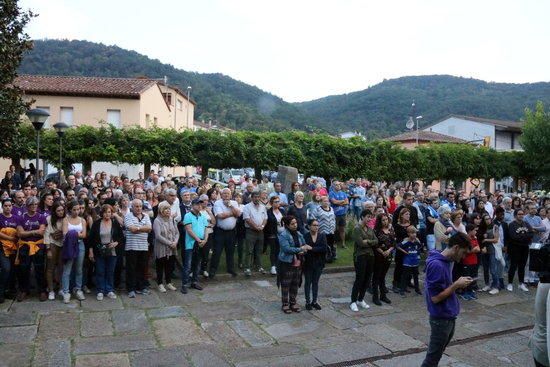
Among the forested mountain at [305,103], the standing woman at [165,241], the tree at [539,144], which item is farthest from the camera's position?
the forested mountain at [305,103]

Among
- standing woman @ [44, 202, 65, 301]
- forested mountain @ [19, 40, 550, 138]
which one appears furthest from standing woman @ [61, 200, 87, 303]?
forested mountain @ [19, 40, 550, 138]

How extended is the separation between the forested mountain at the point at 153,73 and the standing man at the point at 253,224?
49451 millimetres

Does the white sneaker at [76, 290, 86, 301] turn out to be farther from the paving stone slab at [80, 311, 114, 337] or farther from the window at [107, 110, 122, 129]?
the window at [107, 110, 122, 129]

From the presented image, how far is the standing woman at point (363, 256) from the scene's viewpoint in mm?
8586

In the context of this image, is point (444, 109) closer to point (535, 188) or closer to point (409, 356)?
point (535, 188)

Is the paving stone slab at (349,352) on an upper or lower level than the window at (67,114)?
lower

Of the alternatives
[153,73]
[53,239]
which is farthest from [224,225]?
[153,73]

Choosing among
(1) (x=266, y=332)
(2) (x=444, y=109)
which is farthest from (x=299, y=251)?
(2) (x=444, y=109)

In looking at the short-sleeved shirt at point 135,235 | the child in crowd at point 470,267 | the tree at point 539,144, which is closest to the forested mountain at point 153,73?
the tree at point 539,144

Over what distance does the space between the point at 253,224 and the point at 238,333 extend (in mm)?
3060

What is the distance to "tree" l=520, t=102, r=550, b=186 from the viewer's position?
29.5 m

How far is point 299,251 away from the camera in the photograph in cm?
798

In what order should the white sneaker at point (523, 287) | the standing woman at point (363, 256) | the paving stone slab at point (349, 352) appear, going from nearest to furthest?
1. the paving stone slab at point (349, 352)
2. the standing woman at point (363, 256)
3. the white sneaker at point (523, 287)

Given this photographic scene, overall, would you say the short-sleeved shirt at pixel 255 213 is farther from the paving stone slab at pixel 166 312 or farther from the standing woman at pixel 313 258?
the paving stone slab at pixel 166 312
